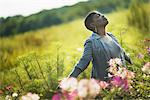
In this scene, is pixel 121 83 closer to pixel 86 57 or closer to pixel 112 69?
pixel 112 69

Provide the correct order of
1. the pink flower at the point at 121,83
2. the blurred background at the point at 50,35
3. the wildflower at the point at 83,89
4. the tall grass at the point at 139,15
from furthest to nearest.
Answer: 1. the tall grass at the point at 139,15
2. the blurred background at the point at 50,35
3. the pink flower at the point at 121,83
4. the wildflower at the point at 83,89

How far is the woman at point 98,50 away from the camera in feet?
9.67

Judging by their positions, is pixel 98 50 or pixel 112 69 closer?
pixel 112 69

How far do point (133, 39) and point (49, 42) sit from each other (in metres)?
0.61

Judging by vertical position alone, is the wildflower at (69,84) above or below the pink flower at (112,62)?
above

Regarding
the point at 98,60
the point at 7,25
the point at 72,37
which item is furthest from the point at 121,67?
the point at 7,25

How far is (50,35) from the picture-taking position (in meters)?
3.46

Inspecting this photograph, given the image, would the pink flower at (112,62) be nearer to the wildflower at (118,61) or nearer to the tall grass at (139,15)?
the wildflower at (118,61)

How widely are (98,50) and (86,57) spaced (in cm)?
9

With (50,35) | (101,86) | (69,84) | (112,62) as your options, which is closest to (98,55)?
(112,62)

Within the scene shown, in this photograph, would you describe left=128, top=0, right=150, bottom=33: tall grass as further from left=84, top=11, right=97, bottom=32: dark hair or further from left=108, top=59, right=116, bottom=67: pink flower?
left=108, top=59, right=116, bottom=67: pink flower

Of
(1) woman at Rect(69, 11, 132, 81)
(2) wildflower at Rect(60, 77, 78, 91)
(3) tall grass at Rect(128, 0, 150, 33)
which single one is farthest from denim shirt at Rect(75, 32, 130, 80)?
(2) wildflower at Rect(60, 77, 78, 91)

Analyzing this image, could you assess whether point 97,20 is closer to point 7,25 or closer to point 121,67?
point 121,67

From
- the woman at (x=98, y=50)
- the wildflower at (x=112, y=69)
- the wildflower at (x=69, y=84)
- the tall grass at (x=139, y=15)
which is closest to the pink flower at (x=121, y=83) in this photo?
the wildflower at (x=112, y=69)
